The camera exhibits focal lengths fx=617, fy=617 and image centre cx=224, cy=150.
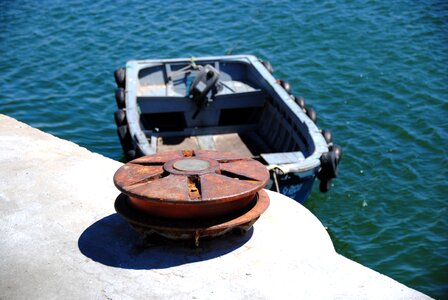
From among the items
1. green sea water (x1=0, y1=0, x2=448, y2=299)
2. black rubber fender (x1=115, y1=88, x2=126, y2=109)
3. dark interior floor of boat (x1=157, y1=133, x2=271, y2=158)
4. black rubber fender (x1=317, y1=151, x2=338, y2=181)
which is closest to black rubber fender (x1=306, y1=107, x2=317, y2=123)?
dark interior floor of boat (x1=157, y1=133, x2=271, y2=158)

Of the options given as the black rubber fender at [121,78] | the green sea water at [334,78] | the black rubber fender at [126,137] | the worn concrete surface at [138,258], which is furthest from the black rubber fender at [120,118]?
the worn concrete surface at [138,258]

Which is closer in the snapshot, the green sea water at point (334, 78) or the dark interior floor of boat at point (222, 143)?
the green sea water at point (334, 78)

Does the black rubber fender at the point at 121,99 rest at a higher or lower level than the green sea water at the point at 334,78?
higher

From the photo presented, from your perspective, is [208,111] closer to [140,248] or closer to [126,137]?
[126,137]

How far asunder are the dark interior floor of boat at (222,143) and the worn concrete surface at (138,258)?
5131mm

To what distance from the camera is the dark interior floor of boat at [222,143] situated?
37.9 feet

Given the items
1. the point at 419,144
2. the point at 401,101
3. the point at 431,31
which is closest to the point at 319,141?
the point at 419,144

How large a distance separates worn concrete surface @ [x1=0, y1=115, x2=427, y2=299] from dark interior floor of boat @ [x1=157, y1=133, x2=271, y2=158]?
16.8 feet

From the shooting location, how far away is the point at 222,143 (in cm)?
1185

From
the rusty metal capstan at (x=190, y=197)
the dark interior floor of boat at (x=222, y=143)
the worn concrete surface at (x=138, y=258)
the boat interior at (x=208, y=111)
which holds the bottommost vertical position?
the dark interior floor of boat at (x=222, y=143)

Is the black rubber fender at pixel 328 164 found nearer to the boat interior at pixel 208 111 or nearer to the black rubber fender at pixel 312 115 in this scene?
the black rubber fender at pixel 312 115

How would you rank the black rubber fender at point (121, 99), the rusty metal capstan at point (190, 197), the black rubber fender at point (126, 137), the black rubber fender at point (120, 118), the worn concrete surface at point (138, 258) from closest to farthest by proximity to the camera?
1. the worn concrete surface at point (138, 258)
2. the rusty metal capstan at point (190, 197)
3. the black rubber fender at point (126, 137)
4. the black rubber fender at point (120, 118)
5. the black rubber fender at point (121, 99)

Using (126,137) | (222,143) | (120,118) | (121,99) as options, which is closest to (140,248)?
(126,137)

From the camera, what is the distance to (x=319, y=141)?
9586 mm
